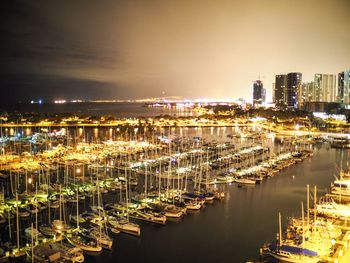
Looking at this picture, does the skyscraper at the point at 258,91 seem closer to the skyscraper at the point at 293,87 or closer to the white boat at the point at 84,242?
the skyscraper at the point at 293,87

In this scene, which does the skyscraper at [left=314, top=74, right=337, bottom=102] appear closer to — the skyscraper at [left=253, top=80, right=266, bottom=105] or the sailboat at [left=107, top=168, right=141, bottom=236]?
the skyscraper at [left=253, top=80, right=266, bottom=105]

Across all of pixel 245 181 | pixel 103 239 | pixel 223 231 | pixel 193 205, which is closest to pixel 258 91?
pixel 245 181

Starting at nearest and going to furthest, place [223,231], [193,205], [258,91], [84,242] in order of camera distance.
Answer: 1. [84,242]
2. [223,231]
3. [193,205]
4. [258,91]

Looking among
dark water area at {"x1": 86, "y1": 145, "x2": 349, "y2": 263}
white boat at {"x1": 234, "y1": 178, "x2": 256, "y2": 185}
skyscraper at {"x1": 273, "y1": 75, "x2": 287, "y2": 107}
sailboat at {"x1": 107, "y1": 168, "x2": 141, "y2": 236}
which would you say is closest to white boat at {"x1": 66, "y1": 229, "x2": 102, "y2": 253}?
dark water area at {"x1": 86, "y1": 145, "x2": 349, "y2": 263}

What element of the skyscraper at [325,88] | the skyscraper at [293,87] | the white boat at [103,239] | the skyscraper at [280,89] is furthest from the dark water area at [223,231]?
the skyscraper at [325,88]

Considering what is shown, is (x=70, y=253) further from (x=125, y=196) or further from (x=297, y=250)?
(x=297, y=250)

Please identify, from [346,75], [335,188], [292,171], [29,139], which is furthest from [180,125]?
[346,75]
